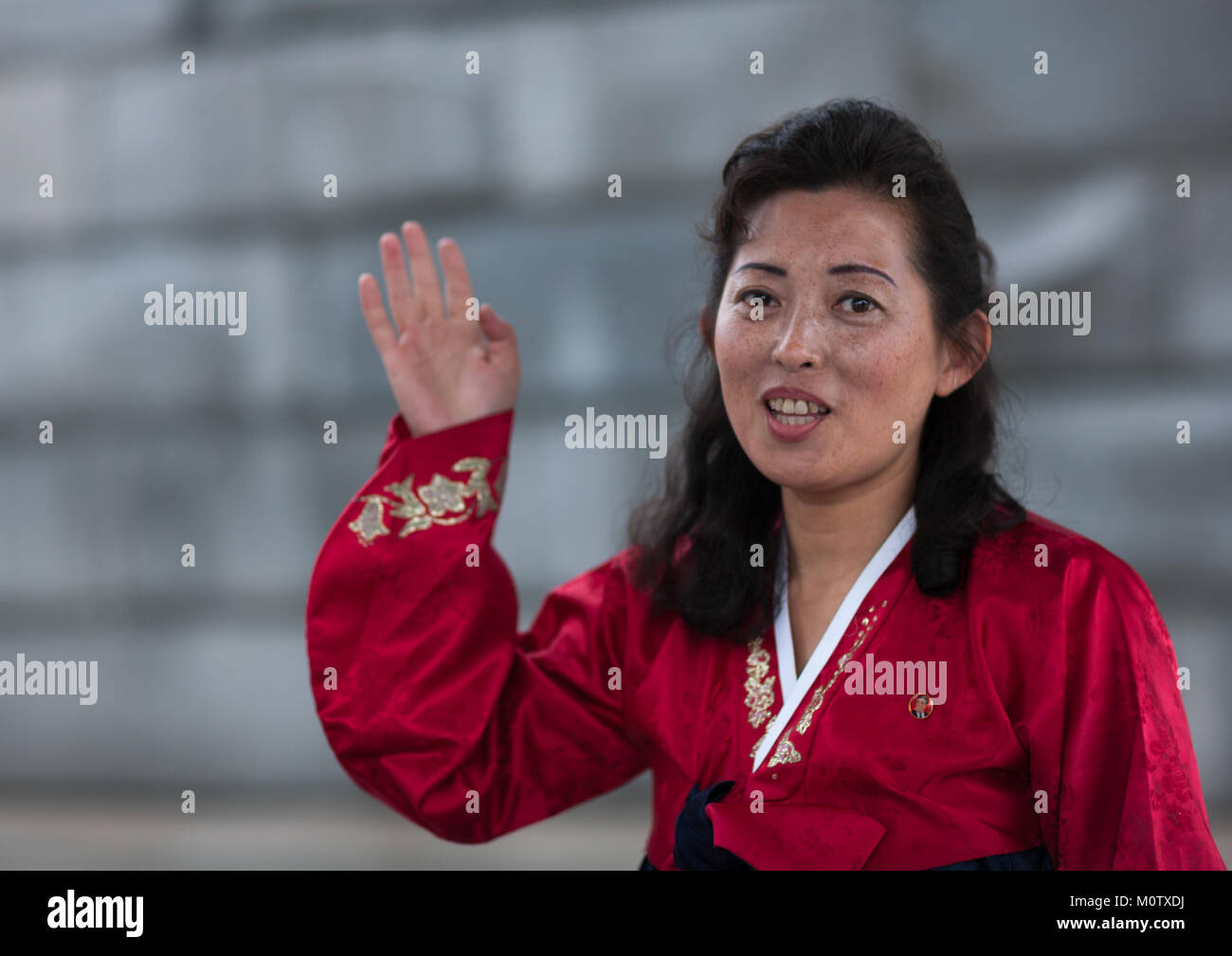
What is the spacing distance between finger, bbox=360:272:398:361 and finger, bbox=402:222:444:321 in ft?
0.13

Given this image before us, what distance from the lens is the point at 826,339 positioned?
1.00 meters

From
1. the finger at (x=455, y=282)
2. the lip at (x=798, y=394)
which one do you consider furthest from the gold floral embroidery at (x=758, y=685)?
the finger at (x=455, y=282)

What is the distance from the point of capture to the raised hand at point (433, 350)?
1186 mm

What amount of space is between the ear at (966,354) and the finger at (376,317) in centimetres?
56

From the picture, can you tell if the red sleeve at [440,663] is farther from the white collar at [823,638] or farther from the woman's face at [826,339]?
the woman's face at [826,339]

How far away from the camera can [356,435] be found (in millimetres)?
1995

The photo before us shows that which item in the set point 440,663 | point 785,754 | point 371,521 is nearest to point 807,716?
point 785,754

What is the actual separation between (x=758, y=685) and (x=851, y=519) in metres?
0.18

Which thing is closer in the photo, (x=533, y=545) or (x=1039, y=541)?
(x=1039, y=541)

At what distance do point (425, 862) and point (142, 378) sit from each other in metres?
1.00

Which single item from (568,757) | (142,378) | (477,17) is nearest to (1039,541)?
(568,757)

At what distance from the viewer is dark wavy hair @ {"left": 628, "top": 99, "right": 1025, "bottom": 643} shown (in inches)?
40.7

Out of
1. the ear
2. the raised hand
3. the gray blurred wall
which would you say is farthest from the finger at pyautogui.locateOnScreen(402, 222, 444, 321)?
the gray blurred wall

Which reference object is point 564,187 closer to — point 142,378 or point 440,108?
point 440,108
